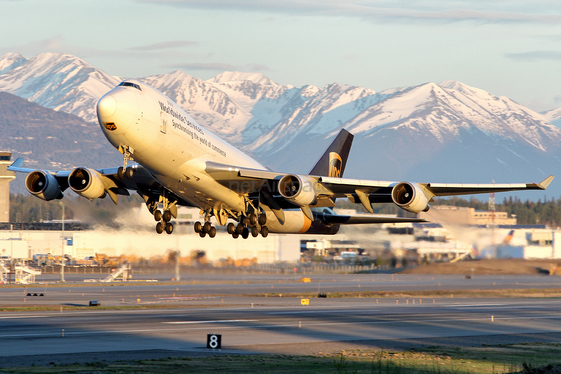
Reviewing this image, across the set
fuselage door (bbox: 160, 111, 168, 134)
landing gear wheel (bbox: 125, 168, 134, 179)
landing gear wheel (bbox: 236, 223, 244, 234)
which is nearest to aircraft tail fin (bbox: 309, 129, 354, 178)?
landing gear wheel (bbox: 236, 223, 244, 234)

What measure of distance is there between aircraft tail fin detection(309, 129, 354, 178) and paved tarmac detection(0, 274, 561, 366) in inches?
447

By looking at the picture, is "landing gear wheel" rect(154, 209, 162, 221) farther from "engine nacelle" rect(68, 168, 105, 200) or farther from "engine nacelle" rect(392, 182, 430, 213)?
"engine nacelle" rect(392, 182, 430, 213)

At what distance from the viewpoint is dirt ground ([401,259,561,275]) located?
84.5 m

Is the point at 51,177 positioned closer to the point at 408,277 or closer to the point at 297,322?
the point at 297,322

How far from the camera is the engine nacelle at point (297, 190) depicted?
38688 mm

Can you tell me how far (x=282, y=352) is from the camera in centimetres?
3691

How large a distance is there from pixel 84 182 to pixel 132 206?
71.3 feet

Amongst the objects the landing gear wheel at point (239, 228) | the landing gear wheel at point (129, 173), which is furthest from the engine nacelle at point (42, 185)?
the landing gear wheel at point (239, 228)

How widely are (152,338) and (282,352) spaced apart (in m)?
8.86

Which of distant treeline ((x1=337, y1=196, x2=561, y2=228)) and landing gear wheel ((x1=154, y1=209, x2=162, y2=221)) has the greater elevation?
distant treeline ((x1=337, y1=196, x2=561, y2=228))

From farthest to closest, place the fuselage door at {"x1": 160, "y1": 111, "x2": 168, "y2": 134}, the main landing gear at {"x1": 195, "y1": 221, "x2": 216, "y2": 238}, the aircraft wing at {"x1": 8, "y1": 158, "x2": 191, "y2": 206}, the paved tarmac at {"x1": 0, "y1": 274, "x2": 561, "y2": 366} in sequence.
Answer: the main landing gear at {"x1": 195, "y1": 221, "x2": 216, "y2": 238} < the aircraft wing at {"x1": 8, "y1": 158, "x2": 191, "y2": 206} < the paved tarmac at {"x1": 0, "y1": 274, "x2": 561, "y2": 366} < the fuselage door at {"x1": 160, "y1": 111, "x2": 168, "y2": 134}

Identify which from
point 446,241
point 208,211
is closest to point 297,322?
point 208,211

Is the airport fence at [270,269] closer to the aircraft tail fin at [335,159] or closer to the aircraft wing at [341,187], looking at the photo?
the aircraft tail fin at [335,159]

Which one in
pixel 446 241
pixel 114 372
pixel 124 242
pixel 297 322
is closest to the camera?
pixel 114 372
